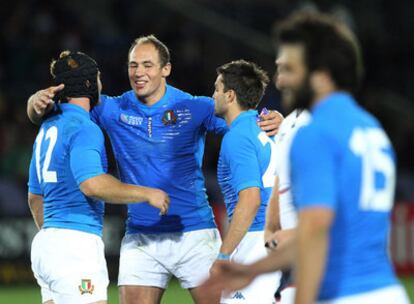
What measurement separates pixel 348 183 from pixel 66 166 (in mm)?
2768

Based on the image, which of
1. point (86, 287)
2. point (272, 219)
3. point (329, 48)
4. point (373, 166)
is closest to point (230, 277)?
point (373, 166)

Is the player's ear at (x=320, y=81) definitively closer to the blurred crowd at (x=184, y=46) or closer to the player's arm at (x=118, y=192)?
the player's arm at (x=118, y=192)

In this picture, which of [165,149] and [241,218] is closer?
[241,218]

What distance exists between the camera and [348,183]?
3637mm

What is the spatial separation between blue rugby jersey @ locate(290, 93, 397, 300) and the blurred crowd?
1086 centimetres

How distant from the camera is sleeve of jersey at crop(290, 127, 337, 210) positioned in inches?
138

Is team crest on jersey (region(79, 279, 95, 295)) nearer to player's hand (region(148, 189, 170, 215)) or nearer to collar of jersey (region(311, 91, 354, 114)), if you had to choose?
player's hand (region(148, 189, 170, 215))

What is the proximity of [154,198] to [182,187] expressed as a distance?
1280 millimetres

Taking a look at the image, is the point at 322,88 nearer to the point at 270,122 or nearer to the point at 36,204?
the point at 270,122

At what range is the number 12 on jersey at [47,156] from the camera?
6039 millimetres

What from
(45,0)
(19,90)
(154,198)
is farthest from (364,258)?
(45,0)

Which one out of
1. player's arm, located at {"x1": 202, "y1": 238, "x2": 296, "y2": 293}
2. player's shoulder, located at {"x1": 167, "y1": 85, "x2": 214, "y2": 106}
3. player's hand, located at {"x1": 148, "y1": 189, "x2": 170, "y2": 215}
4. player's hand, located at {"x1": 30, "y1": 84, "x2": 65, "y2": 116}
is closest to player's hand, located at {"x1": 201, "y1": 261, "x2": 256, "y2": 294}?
player's arm, located at {"x1": 202, "y1": 238, "x2": 296, "y2": 293}

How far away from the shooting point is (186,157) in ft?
23.2

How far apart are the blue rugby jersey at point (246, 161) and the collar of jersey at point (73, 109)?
0.95m
